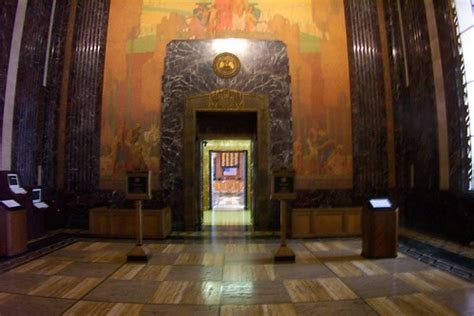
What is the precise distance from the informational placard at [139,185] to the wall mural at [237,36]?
10.6ft

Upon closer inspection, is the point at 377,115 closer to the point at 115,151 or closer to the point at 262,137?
the point at 262,137

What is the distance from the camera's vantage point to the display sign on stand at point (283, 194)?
5.47 m

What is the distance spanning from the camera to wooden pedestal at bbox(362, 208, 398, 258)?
5543 mm

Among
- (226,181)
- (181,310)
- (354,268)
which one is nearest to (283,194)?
(354,268)

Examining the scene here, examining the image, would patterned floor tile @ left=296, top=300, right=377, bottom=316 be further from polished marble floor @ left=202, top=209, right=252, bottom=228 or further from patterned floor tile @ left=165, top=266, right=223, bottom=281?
polished marble floor @ left=202, top=209, right=252, bottom=228

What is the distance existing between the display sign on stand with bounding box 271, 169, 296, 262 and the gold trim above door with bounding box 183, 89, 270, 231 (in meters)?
3.21

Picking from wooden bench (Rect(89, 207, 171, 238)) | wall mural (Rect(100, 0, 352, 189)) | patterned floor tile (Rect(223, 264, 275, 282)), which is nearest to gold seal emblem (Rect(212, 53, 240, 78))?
wall mural (Rect(100, 0, 352, 189))

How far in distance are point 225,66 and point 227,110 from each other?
1203mm

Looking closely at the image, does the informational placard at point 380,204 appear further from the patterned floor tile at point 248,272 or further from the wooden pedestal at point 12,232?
the wooden pedestal at point 12,232

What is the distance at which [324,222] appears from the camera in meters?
7.80

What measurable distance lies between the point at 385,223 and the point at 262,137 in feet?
13.5

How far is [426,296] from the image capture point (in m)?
3.79

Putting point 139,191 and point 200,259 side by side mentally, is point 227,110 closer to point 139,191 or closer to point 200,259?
point 139,191

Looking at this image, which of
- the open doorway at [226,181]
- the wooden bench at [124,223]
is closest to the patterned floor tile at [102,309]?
the wooden bench at [124,223]
